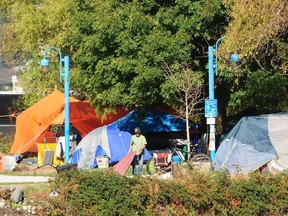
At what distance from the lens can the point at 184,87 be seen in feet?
83.7

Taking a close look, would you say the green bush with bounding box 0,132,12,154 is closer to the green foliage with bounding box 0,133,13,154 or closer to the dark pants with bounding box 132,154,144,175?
the green foliage with bounding box 0,133,13,154

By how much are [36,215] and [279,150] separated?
384 inches

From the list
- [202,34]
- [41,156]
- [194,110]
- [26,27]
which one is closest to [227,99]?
[194,110]

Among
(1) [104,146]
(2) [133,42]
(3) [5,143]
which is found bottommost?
(3) [5,143]

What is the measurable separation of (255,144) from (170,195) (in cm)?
852

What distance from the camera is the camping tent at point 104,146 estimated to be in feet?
90.0

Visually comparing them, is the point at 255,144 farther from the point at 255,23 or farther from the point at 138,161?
the point at 255,23

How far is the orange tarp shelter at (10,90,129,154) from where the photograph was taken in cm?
3159

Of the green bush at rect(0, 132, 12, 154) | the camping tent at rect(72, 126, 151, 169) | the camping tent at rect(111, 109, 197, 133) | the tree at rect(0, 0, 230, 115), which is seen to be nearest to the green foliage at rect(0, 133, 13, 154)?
the green bush at rect(0, 132, 12, 154)

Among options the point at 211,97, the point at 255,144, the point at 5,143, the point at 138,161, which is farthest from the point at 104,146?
the point at 5,143

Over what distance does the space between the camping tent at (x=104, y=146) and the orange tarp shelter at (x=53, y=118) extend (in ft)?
8.92

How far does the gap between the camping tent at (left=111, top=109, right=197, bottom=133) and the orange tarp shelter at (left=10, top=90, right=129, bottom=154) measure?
1.85 metres

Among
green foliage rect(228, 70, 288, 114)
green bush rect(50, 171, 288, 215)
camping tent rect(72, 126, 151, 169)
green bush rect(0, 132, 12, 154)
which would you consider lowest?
green bush rect(0, 132, 12, 154)

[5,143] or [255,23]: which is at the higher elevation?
[255,23]
